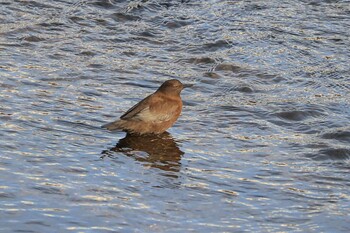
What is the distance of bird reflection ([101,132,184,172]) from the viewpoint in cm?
875

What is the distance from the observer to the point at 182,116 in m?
10.3

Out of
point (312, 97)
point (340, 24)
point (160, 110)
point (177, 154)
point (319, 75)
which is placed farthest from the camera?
point (340, 24)

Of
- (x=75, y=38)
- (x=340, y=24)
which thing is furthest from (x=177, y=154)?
(x=340, y=24)

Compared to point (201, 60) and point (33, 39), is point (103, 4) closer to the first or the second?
point (33, 39)

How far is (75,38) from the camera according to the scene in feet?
42.0

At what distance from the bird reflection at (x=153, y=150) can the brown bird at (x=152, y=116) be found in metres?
0.07

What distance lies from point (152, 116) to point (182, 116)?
0.74 metres

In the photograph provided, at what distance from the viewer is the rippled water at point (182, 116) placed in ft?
24.3

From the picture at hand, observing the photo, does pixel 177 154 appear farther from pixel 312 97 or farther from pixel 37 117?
pixel 312 97

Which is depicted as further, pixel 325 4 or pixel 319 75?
pixel 325 4

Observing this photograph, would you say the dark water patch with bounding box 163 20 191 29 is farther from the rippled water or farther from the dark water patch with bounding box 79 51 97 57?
the dark water patch with bounding box 79 51 97 57

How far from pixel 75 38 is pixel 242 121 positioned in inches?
136

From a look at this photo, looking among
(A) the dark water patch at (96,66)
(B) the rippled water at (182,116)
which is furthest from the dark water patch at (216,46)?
(A) the dark water patch at (96,66)

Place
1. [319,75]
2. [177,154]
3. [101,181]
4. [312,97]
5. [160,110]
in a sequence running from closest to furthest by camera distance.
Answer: [101,181], [177,154], [160,110], [312,97], [319,75]
